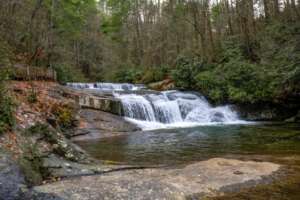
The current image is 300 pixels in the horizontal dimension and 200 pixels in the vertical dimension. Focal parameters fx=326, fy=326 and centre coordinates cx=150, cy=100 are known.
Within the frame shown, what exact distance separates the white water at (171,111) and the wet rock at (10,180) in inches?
410

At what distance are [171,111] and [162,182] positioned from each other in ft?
41.0

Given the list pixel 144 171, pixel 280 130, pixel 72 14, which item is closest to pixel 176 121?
pixel 280 130

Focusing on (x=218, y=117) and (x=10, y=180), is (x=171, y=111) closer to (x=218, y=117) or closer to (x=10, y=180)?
(x=218, y=117)

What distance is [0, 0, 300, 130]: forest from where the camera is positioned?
15.1 meters

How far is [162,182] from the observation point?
237 inches

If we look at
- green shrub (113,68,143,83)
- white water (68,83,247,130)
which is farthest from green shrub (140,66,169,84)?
white water (68,83,247,130)

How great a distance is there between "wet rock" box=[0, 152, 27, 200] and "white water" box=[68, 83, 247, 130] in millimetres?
10403

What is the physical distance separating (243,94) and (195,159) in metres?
11.1

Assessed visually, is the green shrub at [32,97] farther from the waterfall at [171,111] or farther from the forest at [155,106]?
the waterfall at [171,111]

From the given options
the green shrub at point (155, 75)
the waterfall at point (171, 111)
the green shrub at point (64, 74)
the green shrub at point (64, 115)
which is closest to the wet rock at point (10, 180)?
the green shrub at point (64, 115)

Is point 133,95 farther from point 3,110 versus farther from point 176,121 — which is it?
point 3,110

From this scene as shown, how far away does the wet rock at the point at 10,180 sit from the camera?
530 centimetres

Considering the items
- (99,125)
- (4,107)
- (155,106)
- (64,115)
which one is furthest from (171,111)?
(4,107)

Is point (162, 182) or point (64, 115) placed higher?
point (64, 115)
